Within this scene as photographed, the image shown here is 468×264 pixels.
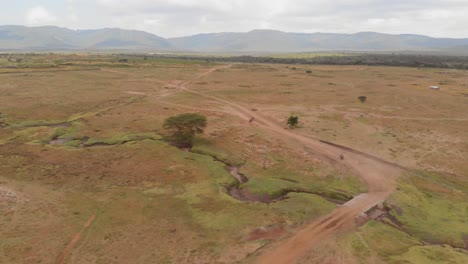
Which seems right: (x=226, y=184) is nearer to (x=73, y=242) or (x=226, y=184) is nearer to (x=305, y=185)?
(x=305, y=185)

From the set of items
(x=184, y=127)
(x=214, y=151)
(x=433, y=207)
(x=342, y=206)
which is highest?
(x=184, y=127)

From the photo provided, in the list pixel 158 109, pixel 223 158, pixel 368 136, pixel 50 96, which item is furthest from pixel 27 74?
pixel 368 136

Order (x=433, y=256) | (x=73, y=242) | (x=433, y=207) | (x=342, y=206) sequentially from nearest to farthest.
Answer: (x=433, y=256)
(x=73, y=242)
(x=342, y=206)
(x=433, y=207)

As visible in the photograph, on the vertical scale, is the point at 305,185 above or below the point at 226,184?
below

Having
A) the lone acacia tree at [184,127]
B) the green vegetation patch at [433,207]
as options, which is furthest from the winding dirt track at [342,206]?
the lone acacia tree at [184,127]

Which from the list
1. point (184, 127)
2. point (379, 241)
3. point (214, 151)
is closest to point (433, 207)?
point (379, 241)

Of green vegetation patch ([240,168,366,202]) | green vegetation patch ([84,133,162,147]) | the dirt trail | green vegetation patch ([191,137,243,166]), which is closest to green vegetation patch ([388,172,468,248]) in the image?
green vegetation patch ([240,168,366,202])

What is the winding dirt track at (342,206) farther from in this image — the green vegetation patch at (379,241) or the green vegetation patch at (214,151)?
the green vegetation patch at (214,151)
